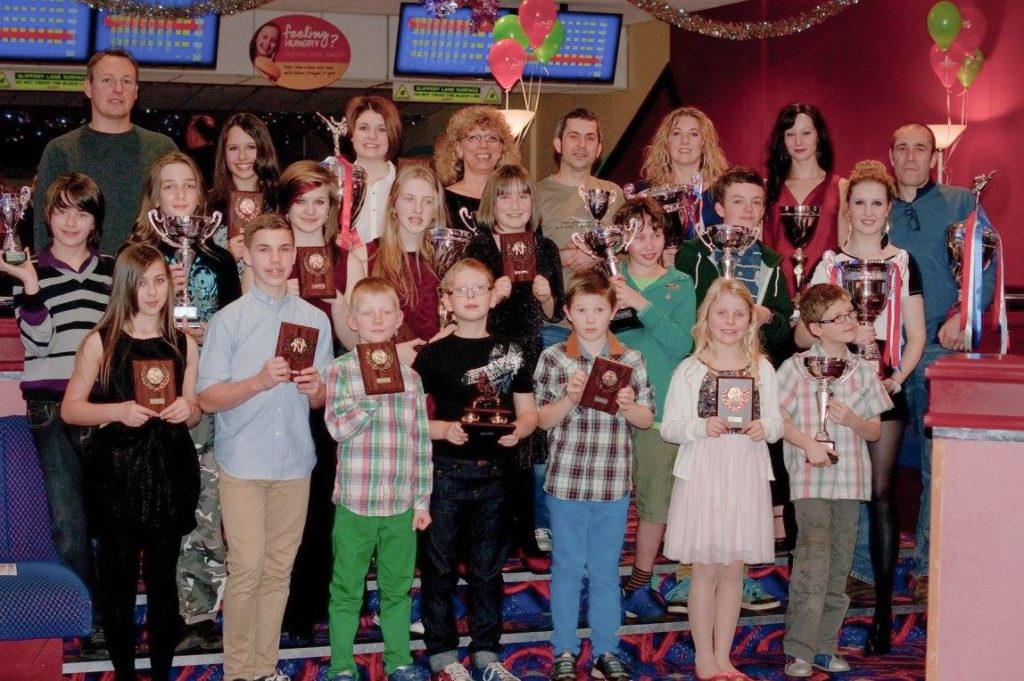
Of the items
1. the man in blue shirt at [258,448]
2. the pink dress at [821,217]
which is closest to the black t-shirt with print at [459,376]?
the man in blue shirt at [258,448]

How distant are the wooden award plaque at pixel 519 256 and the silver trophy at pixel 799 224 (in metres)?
1.16

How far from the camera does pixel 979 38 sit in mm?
7781

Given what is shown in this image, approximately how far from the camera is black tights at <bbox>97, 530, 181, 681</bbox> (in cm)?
372

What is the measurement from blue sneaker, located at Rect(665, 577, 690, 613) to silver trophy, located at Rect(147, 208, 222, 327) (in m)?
2.03

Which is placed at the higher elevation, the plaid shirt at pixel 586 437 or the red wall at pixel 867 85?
the red wall at pixel 867 85

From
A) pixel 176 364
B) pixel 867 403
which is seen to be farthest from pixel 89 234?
pixel 867 403

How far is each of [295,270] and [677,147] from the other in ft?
5.82

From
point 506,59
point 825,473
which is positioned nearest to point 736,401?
point 825,473

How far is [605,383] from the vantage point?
12.9 feet

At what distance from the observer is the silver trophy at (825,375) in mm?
4129

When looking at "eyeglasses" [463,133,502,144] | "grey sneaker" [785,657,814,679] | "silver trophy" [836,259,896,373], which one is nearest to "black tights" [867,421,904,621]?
"silver trophy" [836,259,896,373]

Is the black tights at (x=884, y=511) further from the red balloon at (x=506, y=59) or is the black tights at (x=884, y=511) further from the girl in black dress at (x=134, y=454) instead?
the red balloon at (x=506, y=59)

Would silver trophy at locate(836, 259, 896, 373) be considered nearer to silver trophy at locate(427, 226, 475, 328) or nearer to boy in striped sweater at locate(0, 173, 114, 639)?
silver trophy at locate(427, 226, 475, 328)

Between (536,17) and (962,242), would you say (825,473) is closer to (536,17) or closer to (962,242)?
(962,242)
